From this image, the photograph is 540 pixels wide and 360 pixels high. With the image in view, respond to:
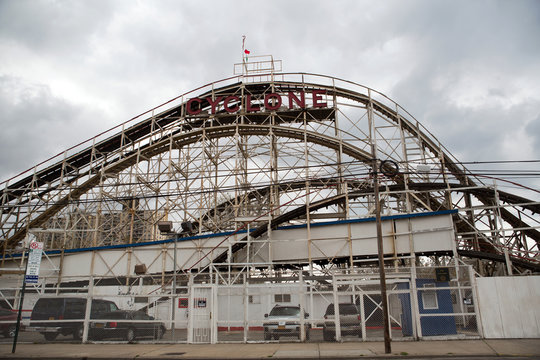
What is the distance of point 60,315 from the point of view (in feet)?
60.2

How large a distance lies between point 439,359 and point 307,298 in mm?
10469

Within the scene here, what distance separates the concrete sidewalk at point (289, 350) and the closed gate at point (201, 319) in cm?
52

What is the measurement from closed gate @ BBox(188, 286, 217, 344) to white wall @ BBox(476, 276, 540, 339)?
10.4 meters

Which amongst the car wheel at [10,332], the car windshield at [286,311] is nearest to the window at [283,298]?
the car windshield at [286,311]

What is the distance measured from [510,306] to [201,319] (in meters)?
11.9

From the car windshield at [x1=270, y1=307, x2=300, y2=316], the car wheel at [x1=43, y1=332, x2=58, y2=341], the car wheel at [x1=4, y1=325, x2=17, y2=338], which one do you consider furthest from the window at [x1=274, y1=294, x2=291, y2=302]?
the car wheel at [x1=4, y1=325, x2=17, y2=338]

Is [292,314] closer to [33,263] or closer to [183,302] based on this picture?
[33,263]

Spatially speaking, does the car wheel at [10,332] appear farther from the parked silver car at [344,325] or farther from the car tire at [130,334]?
the parked silver car at [344,325]

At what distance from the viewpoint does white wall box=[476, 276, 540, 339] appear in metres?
15.0

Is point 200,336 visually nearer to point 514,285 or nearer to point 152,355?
point 152,355

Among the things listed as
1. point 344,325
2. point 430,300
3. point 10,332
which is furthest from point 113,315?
point 430,300

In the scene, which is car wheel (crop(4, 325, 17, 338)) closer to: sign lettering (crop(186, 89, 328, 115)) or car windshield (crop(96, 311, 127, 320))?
car windshield (crop(96, 311, 127, 320))

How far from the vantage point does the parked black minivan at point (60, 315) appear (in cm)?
1730

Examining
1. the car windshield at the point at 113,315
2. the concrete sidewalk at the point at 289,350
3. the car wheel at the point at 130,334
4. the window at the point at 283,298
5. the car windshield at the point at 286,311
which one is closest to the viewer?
the concrete sidewalk at the point at 289,350
